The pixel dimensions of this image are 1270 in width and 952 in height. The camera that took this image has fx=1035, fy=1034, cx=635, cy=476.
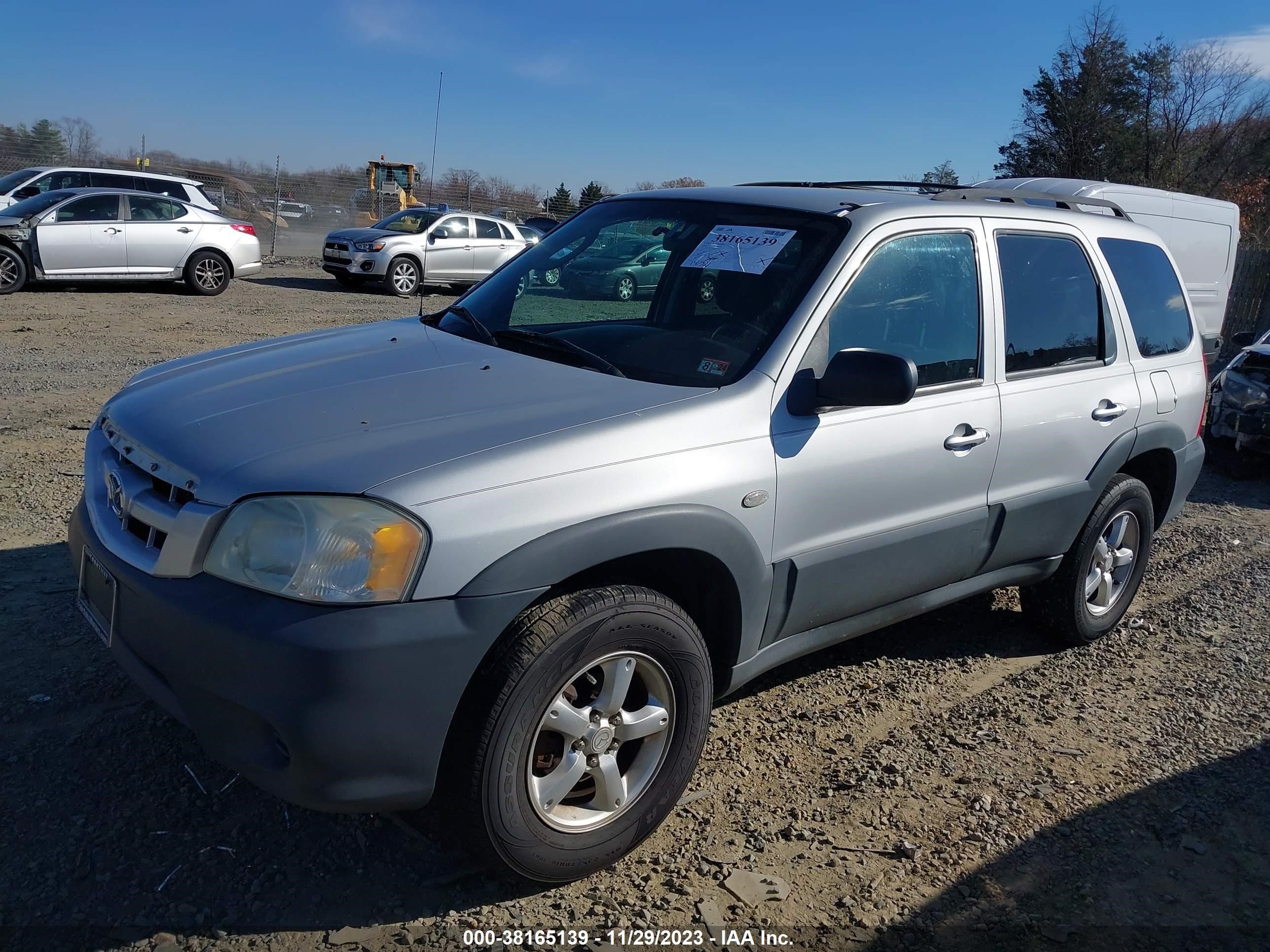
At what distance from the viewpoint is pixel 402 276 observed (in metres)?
18.7

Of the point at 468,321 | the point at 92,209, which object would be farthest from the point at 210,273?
the point at 468,321

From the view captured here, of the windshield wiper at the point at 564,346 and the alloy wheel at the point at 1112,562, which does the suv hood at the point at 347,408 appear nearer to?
the windshield wiper at the point at 564,346

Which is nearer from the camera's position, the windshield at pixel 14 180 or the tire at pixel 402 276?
the windshield at pixel 14 180

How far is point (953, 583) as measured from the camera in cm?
395

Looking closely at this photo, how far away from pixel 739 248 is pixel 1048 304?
4.77 feet

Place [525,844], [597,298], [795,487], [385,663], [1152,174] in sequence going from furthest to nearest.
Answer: [1152,174] < [597,298] < [795,487] < [525,844] < [385,663]

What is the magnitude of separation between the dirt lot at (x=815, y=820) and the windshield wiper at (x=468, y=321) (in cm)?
163

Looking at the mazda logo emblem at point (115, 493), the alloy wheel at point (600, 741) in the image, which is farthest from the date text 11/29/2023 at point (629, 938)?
the mazda logo emblem at point (115, 493)

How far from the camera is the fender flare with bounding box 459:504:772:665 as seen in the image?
A: 252 centimetres

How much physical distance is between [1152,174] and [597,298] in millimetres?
36397

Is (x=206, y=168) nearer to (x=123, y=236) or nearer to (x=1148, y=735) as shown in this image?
(x=123, y=236)

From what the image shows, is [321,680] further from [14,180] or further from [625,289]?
[14,180]

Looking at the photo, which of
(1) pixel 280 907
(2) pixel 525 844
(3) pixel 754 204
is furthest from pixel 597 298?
(1) pixel 280 907

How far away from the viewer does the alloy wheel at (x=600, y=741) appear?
2.75 metres
